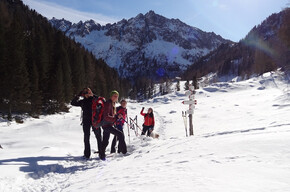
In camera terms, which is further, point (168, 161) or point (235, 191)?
point (168, 161)

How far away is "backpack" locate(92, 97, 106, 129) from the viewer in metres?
6.66

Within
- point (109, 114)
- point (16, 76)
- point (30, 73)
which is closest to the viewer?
point (109, 114)

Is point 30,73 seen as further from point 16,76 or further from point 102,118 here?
point 102,118

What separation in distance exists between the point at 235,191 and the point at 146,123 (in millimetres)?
8936

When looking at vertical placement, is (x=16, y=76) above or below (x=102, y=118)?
above

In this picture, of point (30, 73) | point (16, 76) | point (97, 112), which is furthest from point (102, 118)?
point (30, 73)

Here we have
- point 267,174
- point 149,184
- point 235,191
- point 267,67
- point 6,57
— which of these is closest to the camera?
point 235,191

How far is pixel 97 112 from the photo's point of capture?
671 centimetres

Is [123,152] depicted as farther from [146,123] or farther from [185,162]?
[146,123]

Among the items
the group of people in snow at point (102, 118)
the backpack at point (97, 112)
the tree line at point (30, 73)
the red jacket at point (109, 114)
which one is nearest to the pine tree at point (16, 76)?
the tree line at point (30, 73)

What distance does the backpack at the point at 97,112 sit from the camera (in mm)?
6656

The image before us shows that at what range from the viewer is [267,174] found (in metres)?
3.16

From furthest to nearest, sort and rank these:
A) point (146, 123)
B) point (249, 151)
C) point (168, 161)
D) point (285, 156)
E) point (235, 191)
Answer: point (146, 123), point (168, 161), point (249, 151), point (285, 156), point (235, 191)

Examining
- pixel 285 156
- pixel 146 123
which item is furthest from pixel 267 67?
pixel 285 156
